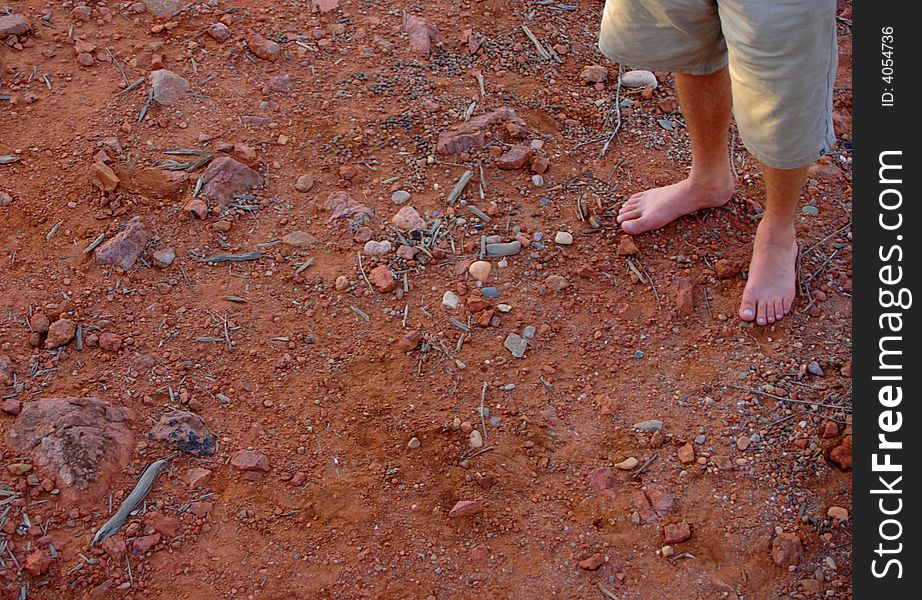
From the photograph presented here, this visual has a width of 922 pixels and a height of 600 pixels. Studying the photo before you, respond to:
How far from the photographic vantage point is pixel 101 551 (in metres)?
1.91

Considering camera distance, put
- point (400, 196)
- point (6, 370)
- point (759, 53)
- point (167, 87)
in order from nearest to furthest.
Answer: point (759, 53) < point (6, 370) < point (400, 196) < point (167, 87)

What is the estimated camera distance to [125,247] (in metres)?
2.47

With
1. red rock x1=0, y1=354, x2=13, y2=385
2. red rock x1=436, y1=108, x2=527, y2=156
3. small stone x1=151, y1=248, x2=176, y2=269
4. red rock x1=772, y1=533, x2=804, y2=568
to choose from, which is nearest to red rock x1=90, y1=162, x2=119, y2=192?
small stone x1=151, y1=248, x2=176, y2=269

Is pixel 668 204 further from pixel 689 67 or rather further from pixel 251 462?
pixel 251 462

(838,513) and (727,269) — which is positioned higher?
(727,269)

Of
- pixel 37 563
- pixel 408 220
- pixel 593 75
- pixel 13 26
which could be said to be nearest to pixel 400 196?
pixel 408 220

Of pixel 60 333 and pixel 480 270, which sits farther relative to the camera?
pixel 480 270

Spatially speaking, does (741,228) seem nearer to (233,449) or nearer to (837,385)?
(837,385)

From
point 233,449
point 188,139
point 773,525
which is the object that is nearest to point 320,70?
point 188,139

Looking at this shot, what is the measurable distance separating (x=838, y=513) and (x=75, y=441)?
1672mm

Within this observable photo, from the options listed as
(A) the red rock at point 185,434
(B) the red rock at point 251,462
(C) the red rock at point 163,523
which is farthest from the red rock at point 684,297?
(C) the red rock at point 163,523

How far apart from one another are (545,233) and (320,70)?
1017 mm

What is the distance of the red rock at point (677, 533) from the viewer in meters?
1.93

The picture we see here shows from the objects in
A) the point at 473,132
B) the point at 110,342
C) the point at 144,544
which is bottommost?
the point at 144,544
